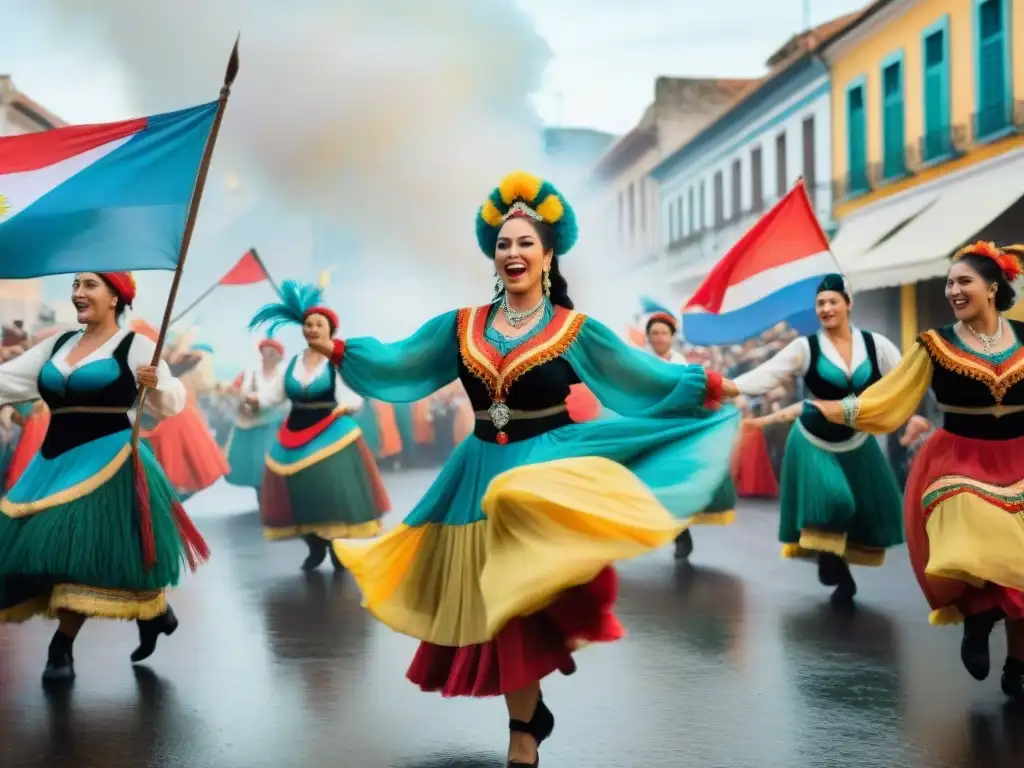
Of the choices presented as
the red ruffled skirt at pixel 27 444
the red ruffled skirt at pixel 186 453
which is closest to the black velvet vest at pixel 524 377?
the red ruffled skirt at pixel 27 444

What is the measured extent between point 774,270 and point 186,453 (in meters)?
6.33

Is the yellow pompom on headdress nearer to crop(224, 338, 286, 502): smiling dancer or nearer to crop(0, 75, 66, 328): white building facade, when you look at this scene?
crop(224, 338, 286, 502): smiling dancer

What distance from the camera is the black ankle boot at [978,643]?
18.7 feet

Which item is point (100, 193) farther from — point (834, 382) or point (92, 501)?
point (834, 382)

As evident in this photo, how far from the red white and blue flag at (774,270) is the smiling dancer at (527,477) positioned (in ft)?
14.0

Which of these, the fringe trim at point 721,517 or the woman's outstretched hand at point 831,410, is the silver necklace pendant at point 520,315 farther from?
the fringe trim at point 721,517

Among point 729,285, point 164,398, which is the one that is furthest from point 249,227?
point 164,398

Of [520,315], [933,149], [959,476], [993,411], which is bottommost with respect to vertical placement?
[959,476]

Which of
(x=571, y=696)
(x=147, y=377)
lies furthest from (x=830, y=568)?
(x=147, y=377)

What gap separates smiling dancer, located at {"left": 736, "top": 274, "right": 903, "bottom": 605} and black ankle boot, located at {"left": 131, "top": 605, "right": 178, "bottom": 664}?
11.7 feet

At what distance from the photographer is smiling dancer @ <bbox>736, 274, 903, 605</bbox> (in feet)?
25.9

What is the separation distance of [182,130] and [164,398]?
1.21 m

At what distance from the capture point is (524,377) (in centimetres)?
496

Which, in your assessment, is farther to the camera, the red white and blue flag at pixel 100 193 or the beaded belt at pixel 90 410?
the beaded belt at pixel 90 410
